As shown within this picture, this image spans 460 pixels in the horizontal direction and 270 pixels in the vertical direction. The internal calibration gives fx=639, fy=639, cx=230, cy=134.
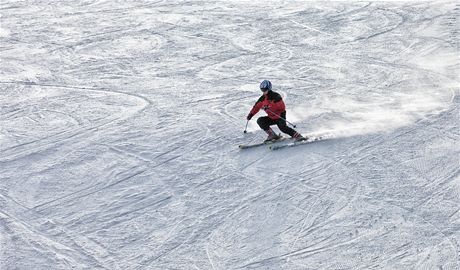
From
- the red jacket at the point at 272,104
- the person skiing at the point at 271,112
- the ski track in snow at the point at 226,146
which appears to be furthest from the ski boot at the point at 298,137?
the red jacket at the point at 272,104

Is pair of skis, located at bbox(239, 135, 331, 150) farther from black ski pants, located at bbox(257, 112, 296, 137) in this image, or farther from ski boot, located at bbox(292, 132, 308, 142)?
black ski pants, located at bbox(257, 112, 296, 137)

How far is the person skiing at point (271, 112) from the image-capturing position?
10.3m

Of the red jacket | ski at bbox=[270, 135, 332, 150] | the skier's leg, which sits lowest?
ski at bbox=[270, 135, 332, 150]

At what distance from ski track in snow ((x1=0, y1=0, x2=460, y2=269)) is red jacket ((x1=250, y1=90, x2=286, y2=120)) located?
0.60 m

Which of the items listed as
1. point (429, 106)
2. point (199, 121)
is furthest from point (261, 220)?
point (429, 106)

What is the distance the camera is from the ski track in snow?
770cm

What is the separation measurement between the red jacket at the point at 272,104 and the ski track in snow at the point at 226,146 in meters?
0.60

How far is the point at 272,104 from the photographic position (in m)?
10.3

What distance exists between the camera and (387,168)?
9.46 m

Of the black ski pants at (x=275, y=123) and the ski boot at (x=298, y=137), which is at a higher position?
the black ski pants at (x=275, y=123)

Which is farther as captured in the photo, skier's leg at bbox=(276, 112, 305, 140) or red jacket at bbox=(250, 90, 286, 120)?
skier's leg at bbox=(276, 112, 305, 140)

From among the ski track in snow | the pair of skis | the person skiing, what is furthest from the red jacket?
the ski track in snow

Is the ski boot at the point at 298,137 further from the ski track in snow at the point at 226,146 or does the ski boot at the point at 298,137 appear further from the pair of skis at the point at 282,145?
the ski track in snow at the point at 226,146

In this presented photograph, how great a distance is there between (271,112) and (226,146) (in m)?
0.91
